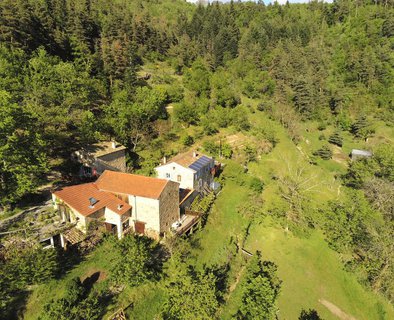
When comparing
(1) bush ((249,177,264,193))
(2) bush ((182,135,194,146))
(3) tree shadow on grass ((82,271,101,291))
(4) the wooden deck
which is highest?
(2) bush ((182,135,194,146))

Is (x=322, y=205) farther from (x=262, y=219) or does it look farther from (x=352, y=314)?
(x=352, y=314)

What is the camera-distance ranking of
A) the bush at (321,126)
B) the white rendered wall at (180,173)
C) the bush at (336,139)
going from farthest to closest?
the bush at (321,126) → the bush at (336,139) → the white rendered wall at (180,173)

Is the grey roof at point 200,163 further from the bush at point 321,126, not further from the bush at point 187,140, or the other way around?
the bush at point 321,126

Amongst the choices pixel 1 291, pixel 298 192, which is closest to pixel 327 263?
pixel 298 192

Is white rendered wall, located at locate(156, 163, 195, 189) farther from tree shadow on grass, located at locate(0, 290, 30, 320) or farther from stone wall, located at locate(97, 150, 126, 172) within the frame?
tree shadow on grass, located at locate(0, 290, 30, 320)

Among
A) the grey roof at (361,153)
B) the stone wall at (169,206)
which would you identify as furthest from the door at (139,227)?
the grey roof at (361,153)

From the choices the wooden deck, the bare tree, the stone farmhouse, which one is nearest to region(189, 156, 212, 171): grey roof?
the wooden deck
